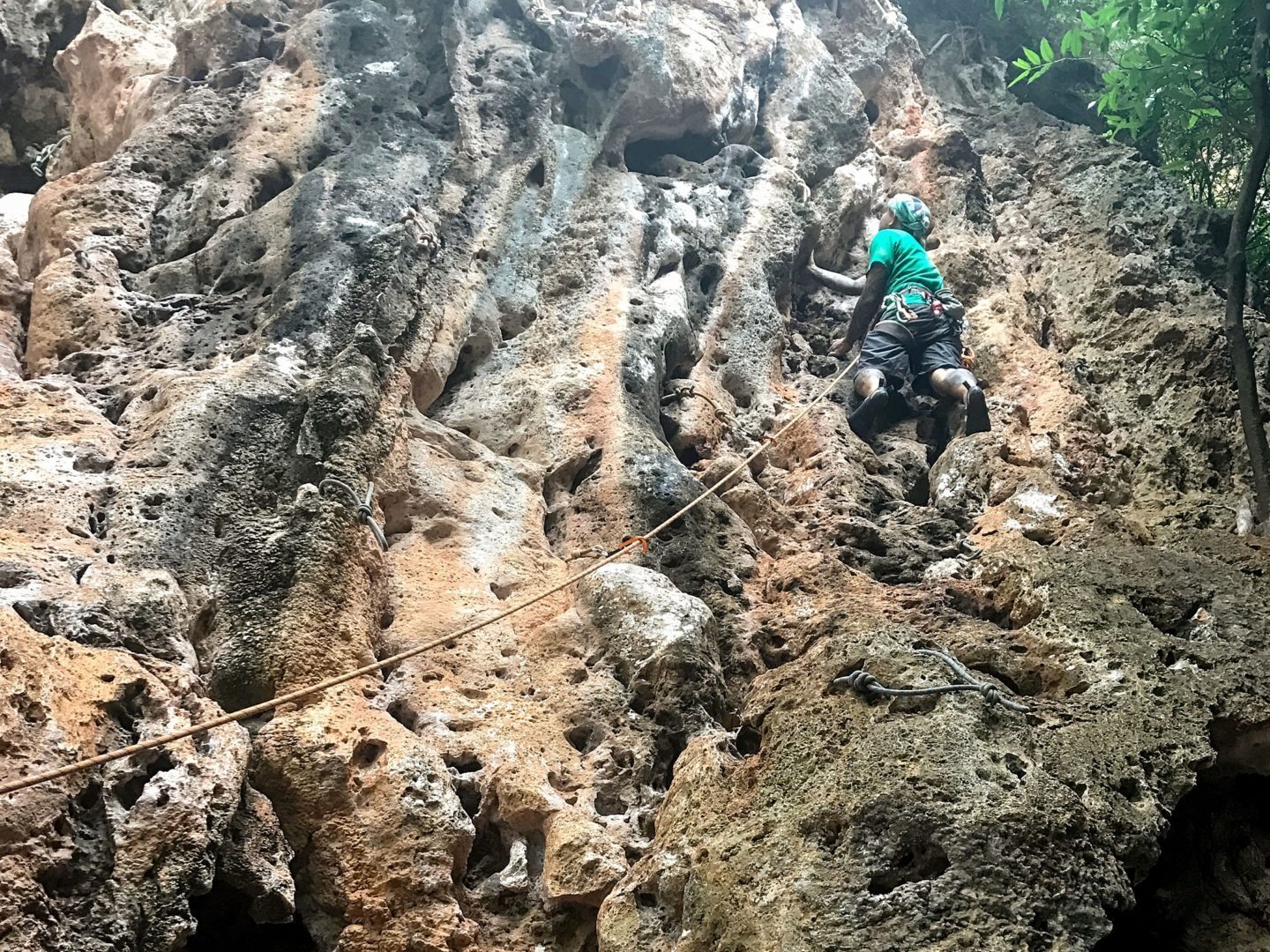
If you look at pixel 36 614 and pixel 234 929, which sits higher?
pixel 36 614

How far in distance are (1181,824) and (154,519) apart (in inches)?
157

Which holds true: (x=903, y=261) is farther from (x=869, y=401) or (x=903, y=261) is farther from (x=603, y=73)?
(x=603, y=73)

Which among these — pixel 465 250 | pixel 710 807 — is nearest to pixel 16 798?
pixel 710 807

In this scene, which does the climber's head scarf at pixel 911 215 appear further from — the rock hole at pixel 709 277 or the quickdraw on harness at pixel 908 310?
the rock hole at pixel 709 277

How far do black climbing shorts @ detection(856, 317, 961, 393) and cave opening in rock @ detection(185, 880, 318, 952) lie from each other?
4.63 meters

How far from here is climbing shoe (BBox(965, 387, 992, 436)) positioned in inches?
232

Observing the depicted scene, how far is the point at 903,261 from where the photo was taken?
7.05 m

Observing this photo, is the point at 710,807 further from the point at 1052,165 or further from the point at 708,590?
the point at 1052,165

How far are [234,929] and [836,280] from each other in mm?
6018

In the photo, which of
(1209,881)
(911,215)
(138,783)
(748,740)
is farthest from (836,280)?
(138,783)

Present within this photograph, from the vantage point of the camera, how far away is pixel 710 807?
11.2 ft

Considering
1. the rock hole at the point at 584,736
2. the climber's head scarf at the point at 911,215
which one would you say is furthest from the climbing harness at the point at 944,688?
the climber's head scarf at the point at 911,215

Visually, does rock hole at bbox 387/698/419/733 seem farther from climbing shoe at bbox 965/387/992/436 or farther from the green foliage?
the green foliage

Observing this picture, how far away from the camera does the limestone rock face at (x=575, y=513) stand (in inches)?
123
